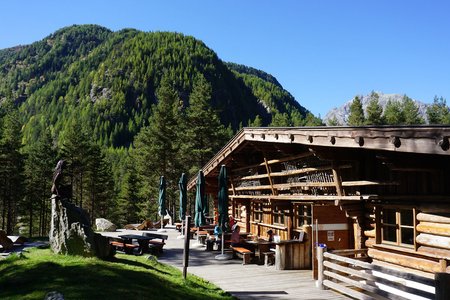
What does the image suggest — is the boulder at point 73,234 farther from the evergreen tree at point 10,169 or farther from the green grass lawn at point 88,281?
the evergreen tree at point 10,169

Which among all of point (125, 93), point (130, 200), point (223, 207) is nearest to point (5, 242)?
point (223, 207)

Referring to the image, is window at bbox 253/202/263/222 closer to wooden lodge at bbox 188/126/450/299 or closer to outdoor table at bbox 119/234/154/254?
wooden lodge at bbox 188/126/450/299

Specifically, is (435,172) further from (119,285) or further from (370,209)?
(119,285)

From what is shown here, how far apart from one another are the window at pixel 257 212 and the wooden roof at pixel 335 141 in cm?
217

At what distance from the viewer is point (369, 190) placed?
11352 millimetres

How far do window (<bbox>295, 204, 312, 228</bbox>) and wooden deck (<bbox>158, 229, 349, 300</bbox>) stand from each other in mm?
2577

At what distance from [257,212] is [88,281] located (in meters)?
13.4

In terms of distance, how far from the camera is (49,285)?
8.28 metres

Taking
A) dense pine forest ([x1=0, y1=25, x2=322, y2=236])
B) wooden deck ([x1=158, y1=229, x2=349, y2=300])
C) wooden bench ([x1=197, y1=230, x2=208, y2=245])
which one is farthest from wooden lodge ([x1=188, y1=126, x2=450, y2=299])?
dense pine forest ([x1=0, y1=25, x2=322, y2=236])

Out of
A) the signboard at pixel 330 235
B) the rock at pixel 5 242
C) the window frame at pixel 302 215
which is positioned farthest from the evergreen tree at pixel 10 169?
the signboard at pixel 330 235

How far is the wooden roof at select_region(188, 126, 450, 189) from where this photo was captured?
6.58m

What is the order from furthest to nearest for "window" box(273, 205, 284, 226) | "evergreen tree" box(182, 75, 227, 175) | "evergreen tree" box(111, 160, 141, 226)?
"evergreen tree" box(111, 160, 141, 226)
"evergreen tree" box(182, 75, 227, 175)
"window" box(273, 205, 284, 226)

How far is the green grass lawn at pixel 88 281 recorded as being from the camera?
7.96 metres

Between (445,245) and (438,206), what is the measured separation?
0.86m
